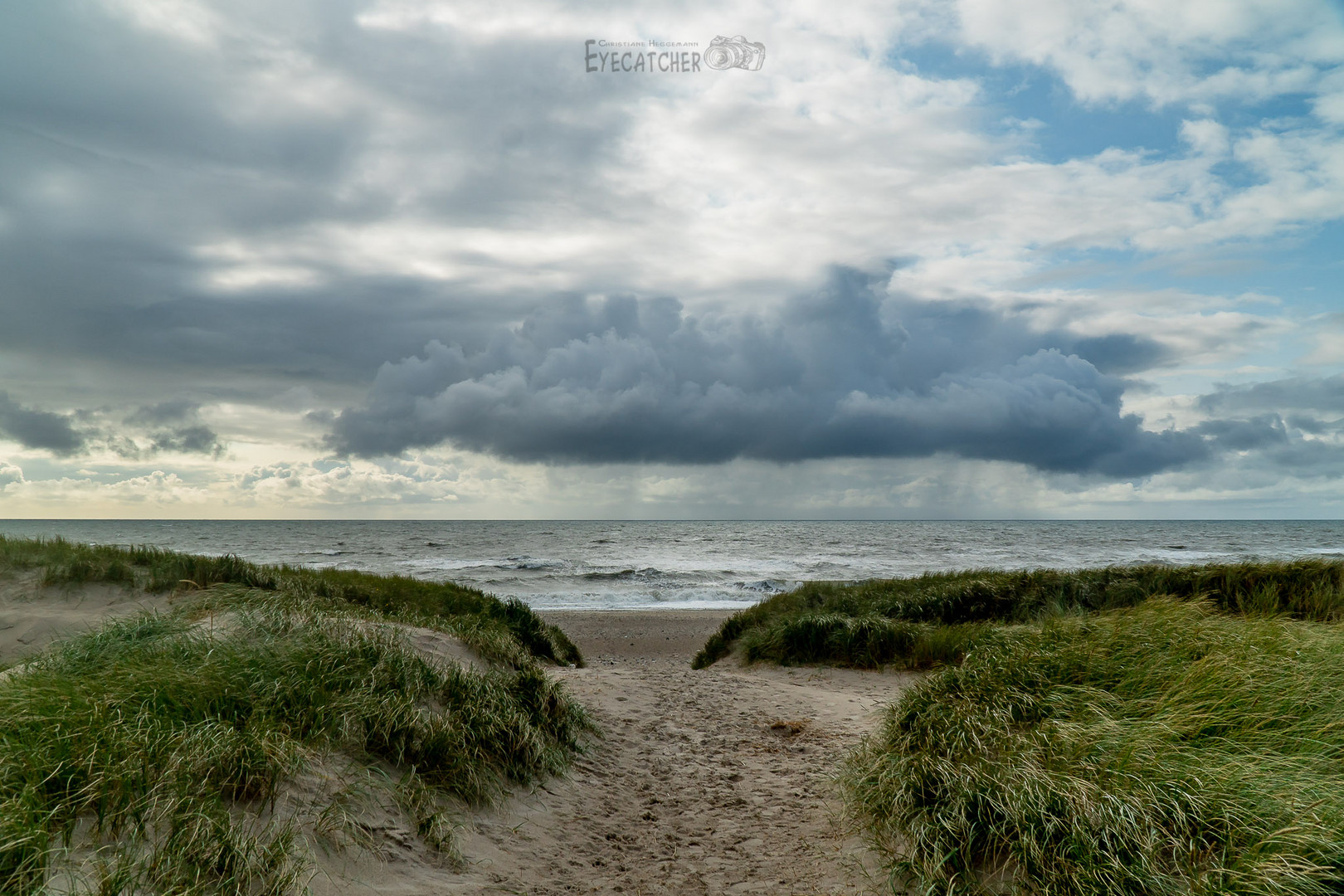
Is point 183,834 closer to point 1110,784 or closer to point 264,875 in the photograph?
point 264,875

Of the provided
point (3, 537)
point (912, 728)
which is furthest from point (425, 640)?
point (3, 537)

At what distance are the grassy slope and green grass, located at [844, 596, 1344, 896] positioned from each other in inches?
118

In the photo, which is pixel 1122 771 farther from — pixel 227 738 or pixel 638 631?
pixel 638 631

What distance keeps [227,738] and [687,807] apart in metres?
3.54

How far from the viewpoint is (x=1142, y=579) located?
45.2 feet

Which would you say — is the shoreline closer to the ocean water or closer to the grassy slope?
the ocean water

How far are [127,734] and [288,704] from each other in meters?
1.15

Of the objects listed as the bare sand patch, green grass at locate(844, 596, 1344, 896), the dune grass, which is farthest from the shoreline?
green grass at locate(844, 596, 1344, 896)

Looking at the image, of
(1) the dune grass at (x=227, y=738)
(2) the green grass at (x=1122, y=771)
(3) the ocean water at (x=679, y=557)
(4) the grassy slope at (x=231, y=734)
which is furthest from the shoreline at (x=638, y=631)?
(2) the green grass at (x=1122, y=771)

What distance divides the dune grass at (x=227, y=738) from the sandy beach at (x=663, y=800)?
0.98 feet

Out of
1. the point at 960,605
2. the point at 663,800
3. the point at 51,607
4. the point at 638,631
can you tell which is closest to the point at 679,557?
the point at 638,631

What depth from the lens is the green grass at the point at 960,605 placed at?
11.3 meters

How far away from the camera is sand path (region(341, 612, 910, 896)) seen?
4.78 m

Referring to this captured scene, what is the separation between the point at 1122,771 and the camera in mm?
4199
